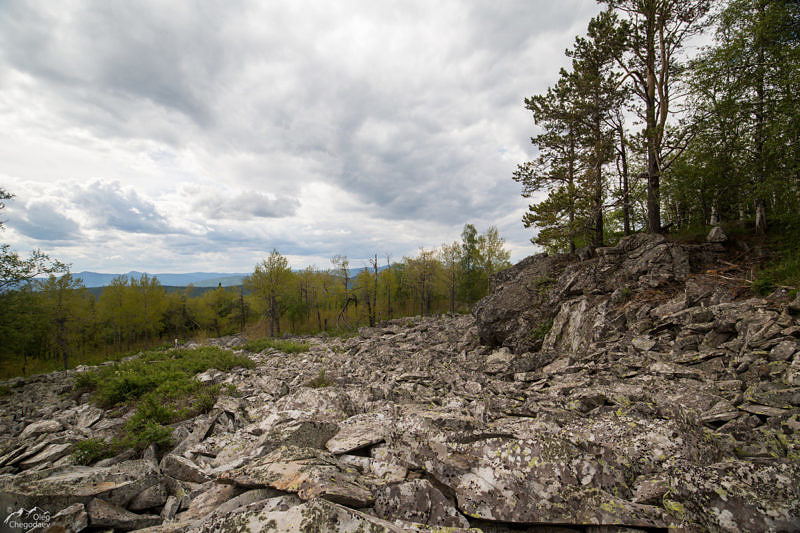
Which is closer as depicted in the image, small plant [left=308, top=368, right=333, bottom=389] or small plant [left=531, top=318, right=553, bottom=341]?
small plant [left=308, top=368, right=333, bottom=389]

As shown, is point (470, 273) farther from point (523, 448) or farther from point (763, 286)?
point (523, 448)

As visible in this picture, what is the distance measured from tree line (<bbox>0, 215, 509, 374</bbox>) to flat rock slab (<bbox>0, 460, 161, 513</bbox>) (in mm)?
23177

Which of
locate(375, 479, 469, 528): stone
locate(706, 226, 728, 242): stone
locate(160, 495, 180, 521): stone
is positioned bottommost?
locate(160, 495, 180, 521): stone

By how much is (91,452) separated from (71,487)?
10.7ft

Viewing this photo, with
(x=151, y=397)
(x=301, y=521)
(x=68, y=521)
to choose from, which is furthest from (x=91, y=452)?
(x=301, y=521)

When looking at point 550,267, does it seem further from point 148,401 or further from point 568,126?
point 148,401

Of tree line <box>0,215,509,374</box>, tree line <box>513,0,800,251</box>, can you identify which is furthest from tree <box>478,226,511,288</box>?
tree line <box>513,0,800,251</box>

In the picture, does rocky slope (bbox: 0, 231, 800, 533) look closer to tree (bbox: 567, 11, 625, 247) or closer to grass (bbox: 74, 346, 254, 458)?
grass (bbox: 74, 346, 254, 458)

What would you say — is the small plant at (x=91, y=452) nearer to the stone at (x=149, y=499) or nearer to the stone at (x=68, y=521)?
the stone at (x=149, y=499)

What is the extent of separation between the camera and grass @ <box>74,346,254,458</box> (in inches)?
241

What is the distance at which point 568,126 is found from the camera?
16125 mm

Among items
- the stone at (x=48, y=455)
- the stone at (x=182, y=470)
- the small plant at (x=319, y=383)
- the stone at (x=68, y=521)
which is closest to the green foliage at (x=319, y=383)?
the small plant at (x=319, y=383)

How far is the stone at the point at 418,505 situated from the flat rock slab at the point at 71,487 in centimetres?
341

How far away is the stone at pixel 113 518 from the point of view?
315 cm
